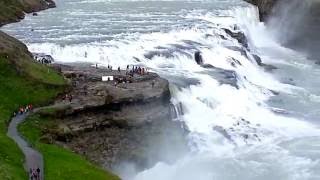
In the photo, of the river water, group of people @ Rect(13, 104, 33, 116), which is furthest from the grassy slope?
the river water

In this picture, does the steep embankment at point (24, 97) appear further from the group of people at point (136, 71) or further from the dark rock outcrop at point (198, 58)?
the dark rock outcrop at point (198, 58)

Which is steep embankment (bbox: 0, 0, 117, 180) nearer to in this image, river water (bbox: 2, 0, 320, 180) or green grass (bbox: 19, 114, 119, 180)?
green grass (bbox: 19, 114, 119, 180)

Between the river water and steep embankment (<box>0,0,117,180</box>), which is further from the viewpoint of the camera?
the river water

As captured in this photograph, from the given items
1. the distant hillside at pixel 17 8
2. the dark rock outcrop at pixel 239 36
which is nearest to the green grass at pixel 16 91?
the distant hillside at pixel 17 8

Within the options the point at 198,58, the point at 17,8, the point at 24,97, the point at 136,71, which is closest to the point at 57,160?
the point at 24,97

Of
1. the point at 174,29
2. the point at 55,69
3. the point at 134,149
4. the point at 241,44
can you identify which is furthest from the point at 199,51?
the point at 134,149

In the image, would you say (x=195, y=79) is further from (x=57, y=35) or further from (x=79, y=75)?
(x=57, y=35)

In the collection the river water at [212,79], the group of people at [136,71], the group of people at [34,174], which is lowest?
the river water at [212,79]
